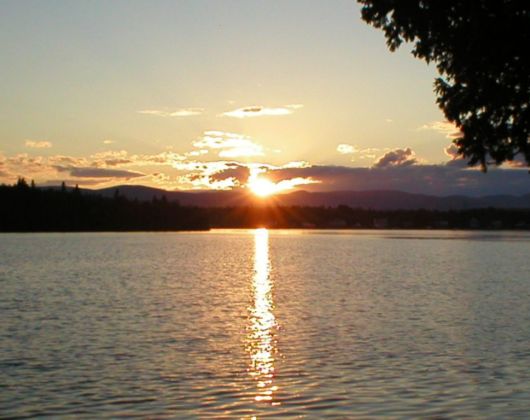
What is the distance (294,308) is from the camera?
3903 centimetres

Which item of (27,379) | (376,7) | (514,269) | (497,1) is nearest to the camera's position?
(497,1)

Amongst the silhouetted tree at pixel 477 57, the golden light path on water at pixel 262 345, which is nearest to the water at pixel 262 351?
the golden light path on water at pixel 262 345

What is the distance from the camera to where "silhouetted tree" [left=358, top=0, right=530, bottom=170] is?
1652 cm

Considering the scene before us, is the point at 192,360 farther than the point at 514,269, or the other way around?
the point at 514,269

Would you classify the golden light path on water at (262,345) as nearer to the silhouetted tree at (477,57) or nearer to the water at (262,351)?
the water at (262,351)

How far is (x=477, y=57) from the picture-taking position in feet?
56.6

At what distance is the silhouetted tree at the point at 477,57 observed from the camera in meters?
16.5

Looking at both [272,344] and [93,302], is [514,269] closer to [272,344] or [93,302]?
[93,302]

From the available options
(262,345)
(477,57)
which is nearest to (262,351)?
(262,345)

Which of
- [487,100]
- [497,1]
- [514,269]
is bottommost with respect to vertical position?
[514,269]

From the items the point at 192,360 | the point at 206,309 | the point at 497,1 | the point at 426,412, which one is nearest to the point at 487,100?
the point at 497,1

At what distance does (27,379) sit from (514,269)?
5974 centimetres

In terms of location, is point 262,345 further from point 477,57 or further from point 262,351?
point 477,57

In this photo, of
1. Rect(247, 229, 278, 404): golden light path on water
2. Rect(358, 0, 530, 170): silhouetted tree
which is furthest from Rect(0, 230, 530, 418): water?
Rect(358, 0, 530, 170): silhouetted tree
